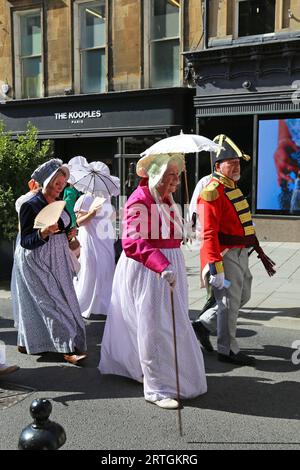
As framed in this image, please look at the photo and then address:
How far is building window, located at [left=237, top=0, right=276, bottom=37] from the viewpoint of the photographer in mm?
12977

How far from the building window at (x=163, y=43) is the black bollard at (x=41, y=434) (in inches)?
512

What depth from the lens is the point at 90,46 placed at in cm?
1559

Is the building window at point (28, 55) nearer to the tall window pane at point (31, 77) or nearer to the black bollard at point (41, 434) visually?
the tall window pane at point (31, 77)

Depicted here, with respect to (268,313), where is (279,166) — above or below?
above

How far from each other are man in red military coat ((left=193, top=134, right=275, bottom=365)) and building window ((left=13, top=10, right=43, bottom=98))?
495 inches

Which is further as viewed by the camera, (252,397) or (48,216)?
(48,216)

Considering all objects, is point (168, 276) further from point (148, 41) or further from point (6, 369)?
point (148, 41)

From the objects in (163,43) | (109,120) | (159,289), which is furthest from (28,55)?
(159,289)

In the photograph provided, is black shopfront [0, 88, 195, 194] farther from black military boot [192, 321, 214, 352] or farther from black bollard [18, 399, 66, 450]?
black bollard [18, 399, 66, 450]

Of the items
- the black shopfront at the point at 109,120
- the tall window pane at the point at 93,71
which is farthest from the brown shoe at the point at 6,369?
the tall window pane at the point at 93,71

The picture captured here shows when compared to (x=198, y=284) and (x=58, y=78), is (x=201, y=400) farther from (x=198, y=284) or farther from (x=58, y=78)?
(x=58, y=78)

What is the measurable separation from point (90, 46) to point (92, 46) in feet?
0.23

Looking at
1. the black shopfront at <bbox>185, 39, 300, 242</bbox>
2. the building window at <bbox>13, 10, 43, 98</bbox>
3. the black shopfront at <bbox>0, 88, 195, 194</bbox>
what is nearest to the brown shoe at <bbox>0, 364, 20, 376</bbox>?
the black shopfront at <bbox>185, 39, 300, 242</bbox>
